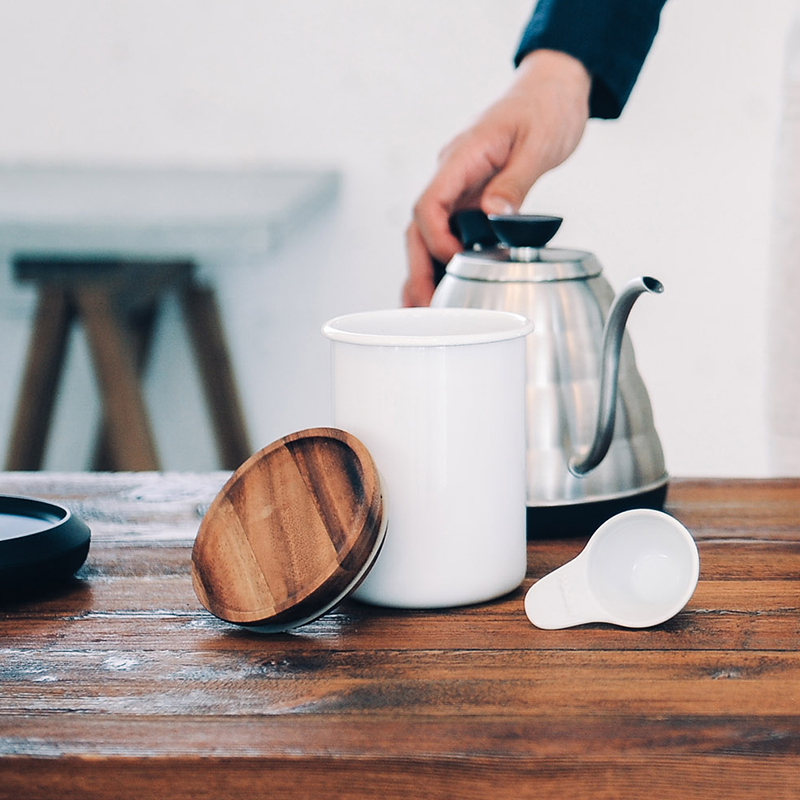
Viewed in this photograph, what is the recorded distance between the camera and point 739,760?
40 centimetres

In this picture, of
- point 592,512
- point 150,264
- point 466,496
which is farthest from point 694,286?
point 466,496

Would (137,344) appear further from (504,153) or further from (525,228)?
(525,228)

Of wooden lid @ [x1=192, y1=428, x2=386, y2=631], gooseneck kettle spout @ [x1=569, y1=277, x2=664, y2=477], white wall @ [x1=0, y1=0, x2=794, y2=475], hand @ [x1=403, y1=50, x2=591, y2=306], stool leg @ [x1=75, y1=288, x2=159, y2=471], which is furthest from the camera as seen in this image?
white wall @ [x1=0, y1=0, x2=794, y2=475]

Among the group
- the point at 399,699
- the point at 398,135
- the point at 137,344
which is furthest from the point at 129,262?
the point at 399,699

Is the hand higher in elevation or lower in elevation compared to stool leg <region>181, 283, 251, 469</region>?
higher

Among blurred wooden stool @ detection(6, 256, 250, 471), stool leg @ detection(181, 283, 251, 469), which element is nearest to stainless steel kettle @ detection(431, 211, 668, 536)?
blurred wooden stool @ detection(6, 256, 250, 471)

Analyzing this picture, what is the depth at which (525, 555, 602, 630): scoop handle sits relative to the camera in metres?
0.52

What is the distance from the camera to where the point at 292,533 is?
0.52 m

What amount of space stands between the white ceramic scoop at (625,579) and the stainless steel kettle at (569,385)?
0.32 feet

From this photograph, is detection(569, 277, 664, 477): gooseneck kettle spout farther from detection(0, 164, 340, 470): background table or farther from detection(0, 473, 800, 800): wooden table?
detection(0, 164, 340, 470): background table

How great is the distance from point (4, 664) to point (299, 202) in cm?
170

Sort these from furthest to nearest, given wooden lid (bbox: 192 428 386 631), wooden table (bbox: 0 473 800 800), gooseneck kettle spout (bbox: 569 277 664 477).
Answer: gooseneck kettle spout (bbox: 569 277 664 477)
wooden lid (bbox: 192 428 386 631)
wooden table (bbox: 0 473 800 800)

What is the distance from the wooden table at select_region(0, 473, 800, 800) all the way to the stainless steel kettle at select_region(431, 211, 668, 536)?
2.3 inches

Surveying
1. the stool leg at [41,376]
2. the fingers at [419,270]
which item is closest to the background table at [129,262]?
the stool leg at [41,376]
